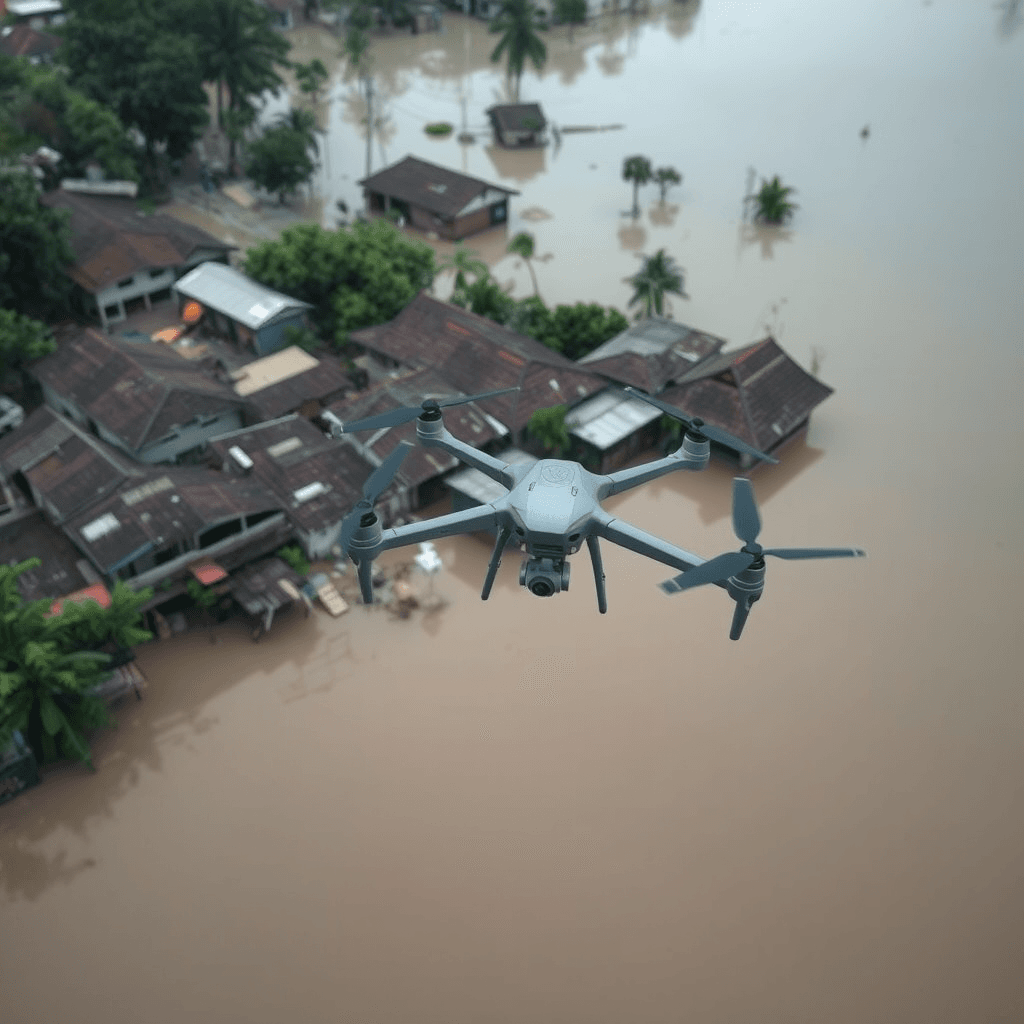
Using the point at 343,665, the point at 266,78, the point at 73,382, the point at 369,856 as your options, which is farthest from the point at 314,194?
the point at 369,856

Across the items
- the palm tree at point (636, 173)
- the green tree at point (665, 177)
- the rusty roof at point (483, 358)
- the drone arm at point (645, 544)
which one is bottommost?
the rusty roof at point (483, 358)

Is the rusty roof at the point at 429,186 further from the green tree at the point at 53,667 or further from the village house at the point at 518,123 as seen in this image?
the green tree at the point at 53,667

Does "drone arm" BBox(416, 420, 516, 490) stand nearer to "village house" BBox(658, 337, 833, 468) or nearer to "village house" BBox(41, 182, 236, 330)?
"village house" BBox(658, 337, 833, 468)

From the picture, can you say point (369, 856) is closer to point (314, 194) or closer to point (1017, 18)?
point (314, 194)

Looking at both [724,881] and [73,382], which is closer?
[724,881]

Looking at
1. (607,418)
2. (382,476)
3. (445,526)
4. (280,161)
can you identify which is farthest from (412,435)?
(280,161)

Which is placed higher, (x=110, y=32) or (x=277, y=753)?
(x=110, y=32)

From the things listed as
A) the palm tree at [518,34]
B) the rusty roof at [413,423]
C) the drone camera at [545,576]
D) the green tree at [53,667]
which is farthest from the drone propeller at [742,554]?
the palm tree at [518,34]
